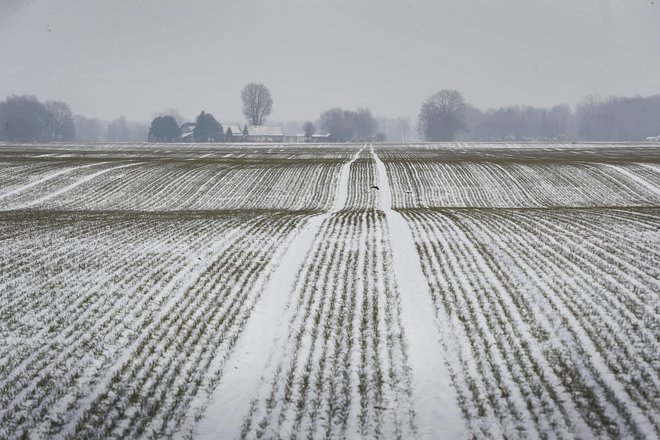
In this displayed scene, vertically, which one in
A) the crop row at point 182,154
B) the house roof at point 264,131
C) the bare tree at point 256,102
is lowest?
the crop row at point 182,154

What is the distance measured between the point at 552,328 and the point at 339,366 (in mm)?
4760

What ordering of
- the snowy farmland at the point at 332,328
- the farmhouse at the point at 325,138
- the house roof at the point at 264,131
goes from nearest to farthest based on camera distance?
the snowy farmland at the point at 332,328 < the house roof at the point at 264,131 < the farmhouse at the point at 325,138

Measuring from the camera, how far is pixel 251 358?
971 centimetres

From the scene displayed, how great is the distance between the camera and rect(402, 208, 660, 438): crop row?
24.8 feet

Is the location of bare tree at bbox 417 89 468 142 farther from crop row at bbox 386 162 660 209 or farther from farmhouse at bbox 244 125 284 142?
crop row at bbox 386 162 660 209

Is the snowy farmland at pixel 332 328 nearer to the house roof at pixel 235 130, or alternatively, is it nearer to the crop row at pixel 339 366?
the crop row at pixel 339 366

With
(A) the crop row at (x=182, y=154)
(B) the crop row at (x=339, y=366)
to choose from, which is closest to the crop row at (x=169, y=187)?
(A) the crop row at (x=182, y=154)

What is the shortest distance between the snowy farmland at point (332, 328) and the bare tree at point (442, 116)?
469 feet

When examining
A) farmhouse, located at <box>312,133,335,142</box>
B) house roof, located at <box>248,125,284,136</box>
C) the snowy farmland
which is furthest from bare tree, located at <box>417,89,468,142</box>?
the snowy farmland

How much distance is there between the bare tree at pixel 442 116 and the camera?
161750 mm

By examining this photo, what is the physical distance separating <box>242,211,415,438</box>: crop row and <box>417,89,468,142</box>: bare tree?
154 metres

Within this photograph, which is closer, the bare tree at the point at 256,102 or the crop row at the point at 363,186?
the crop row at the point at 363,186

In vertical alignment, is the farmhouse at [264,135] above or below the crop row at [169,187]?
above

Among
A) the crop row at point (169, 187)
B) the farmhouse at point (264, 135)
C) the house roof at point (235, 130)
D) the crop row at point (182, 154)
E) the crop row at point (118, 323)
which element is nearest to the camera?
the crop row at point (118, 323)
